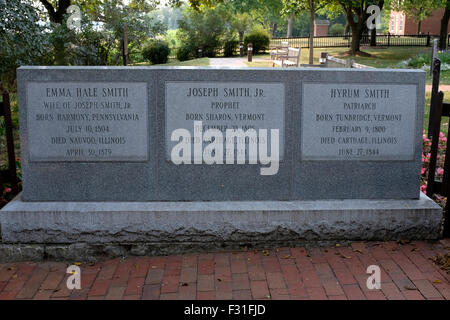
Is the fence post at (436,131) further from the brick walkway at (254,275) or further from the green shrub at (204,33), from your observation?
the green shrub at (204,33)

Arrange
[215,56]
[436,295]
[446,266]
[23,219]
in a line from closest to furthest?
[436,295], [446,266], [23,219], [215,56]

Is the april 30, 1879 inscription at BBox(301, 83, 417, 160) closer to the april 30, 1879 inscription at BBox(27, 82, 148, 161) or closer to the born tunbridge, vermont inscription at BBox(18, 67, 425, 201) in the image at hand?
the born tunbridge, vermont inscription at BBox(18, 67, 425, 201)

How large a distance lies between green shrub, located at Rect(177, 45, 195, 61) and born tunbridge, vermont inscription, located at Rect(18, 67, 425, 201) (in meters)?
27.5

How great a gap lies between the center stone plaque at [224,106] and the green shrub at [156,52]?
988 inches

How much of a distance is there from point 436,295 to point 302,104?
198 centimetres

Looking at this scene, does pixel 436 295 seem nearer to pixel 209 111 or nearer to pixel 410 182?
pixel 410 182

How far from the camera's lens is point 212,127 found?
4.71 meters

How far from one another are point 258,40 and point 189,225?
2929cm

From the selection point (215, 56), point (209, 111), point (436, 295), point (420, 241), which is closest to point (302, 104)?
point (209, 111)

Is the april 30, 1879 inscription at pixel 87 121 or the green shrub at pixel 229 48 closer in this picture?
the april 30, 1879 inscription at pixel 87 121

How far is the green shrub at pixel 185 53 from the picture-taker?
31531 millimetres

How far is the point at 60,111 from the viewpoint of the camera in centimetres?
464

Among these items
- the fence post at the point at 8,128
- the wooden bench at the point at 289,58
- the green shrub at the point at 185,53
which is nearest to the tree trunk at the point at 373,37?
the green shrub at the point at 185,53

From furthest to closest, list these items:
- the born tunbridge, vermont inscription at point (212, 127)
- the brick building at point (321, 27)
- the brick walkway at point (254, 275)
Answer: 1. the brick building at point (321, 27)
2. the born tunbridge, vermont inscription at point (212, 127)
3. the brick walkway at point (254, 275)
